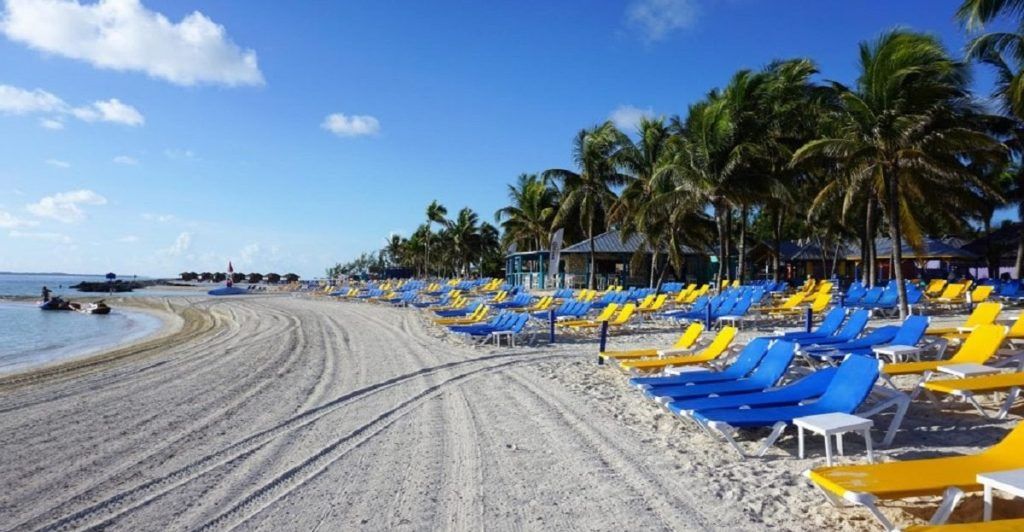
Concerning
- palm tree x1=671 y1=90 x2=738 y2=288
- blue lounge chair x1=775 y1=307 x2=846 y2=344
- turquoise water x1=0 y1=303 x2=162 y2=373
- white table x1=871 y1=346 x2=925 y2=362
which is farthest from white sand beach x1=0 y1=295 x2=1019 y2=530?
palm tree x1=671 y1=90 x2=738 y2=288

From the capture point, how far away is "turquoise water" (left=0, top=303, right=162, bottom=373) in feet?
52.4

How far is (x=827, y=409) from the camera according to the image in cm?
477

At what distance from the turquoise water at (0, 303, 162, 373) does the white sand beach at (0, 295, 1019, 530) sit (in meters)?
7.71

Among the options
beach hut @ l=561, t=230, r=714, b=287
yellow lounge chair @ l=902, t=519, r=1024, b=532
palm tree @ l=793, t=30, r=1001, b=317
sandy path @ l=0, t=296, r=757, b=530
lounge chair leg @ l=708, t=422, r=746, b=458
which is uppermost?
palm tree @ l=793, t=30, r=1001, b=317

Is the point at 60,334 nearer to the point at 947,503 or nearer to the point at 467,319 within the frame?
the point at 467,319

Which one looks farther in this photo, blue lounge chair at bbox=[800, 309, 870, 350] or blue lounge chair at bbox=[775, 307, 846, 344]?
blue lounge chair at bbox=[775, 307, 846, 344]

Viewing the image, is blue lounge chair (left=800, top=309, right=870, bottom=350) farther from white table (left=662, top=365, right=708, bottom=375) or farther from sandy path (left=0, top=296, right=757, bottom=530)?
sandy path (left=0, top=296, right=757, bottom=530)

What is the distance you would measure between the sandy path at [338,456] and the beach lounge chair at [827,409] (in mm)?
524

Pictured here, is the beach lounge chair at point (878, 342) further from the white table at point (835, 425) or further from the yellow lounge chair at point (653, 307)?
the yellow lounge chair at point (653, 307)

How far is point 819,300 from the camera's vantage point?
→ 15039 mm

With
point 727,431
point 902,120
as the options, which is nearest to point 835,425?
point 727,431

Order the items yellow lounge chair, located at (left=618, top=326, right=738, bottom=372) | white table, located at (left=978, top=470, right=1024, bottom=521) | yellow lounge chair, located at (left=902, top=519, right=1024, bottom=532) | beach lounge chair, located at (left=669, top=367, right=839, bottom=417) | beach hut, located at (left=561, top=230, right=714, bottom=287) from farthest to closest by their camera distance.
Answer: beach hut, located at (left=561, top=230, right=714, bottom=287), yellow lounge chair, located at (left=618, top=326, right=738, bottom=372), beach lounge chair, located at (left=669, top=367, right=839, bottom=417), white table, located at (left=978, top=470, right=1024, bottom=521), yellow lounge chair, located at (left=902, top=519, right=1024, bottom=532)

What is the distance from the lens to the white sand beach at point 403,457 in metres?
3.88

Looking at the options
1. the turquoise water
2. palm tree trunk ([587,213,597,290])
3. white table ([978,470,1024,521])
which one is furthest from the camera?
palm tree trunk ([587,213,597,290])
